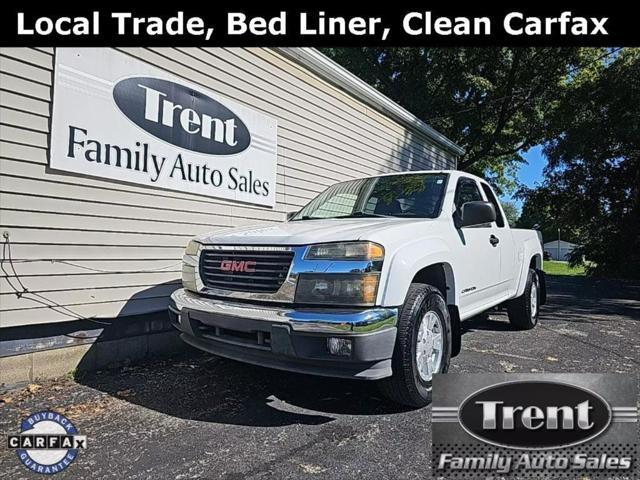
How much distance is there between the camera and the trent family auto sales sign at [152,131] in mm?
3814

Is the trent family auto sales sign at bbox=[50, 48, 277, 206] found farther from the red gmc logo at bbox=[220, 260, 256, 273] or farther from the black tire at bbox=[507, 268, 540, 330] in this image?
the black tire at bbox=[507, 268, 540, 330]

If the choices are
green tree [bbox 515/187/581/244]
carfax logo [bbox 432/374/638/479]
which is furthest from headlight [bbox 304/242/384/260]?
green tree [bbox 515/187/581/244]

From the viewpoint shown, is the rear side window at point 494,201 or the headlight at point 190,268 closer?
the headlight at point 190,268

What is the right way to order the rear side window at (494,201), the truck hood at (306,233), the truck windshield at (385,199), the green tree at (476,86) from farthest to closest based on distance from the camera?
the green tree at (476,86) < the rear side window at (494,201) < the truck windshield at (385,199) < the truck hood at (306,233)

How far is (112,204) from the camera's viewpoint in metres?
4.12

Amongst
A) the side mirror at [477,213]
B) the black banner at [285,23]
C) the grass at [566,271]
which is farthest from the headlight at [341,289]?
the grass at [566,271]

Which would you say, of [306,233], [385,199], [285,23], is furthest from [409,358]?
[285,23]

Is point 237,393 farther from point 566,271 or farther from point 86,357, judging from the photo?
point 566,271

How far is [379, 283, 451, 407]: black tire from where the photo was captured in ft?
9.13

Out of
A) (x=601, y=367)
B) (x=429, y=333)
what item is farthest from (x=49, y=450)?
(x=601, y=367)

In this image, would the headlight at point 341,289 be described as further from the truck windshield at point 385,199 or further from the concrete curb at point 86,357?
the concrete curb at point 86,357

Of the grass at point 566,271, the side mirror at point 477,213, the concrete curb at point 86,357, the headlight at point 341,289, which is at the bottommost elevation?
the grass at point 566,271

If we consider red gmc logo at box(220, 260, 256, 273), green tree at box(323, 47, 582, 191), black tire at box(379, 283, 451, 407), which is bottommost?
black tire at box(379, 283, 451, 407)

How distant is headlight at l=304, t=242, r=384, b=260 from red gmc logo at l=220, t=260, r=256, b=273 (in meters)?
0.46
